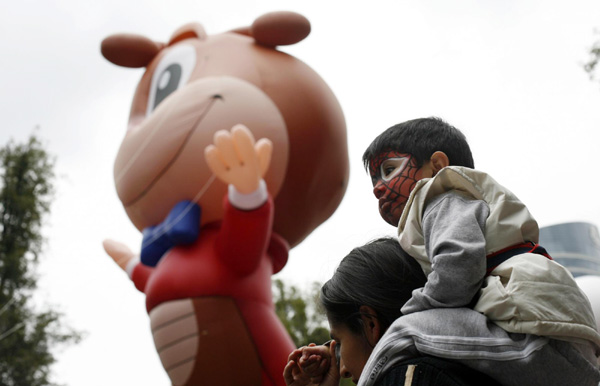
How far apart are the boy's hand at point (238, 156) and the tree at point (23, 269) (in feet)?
22.2

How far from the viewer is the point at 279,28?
473cm

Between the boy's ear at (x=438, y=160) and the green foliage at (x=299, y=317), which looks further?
the green foliage at (x=299, y=317)

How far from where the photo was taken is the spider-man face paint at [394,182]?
149 cm

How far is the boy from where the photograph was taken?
1022 millimetres

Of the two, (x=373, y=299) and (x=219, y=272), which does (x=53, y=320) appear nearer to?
(x=219, y=272)

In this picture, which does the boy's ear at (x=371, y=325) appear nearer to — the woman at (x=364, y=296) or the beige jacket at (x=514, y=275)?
the woman at (x=364, y=296)

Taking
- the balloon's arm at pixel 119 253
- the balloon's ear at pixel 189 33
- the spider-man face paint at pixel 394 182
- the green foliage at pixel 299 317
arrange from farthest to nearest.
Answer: the green foliage at pixel 299 317 < the balloon's ear at pixel 189 33 < the balloon's arm at pixel 119 253 < the spider-man face paint at pixel 394 182

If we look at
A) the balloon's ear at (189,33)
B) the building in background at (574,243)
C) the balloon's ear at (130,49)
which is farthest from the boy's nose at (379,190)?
the building in background at (574,243)

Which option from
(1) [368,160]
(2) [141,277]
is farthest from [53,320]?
(1) [368,160]

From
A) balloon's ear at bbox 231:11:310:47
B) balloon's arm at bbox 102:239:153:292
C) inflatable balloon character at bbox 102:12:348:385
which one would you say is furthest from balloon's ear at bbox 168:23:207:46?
balloon's arm at bbox 102:239:153:292

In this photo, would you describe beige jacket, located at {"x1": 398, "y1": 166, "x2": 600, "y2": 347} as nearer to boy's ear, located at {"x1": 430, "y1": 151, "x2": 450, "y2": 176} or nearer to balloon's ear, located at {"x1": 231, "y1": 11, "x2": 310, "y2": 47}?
boy's ear, located at {"x1": 430, "y1": 151, "x2": 450, "y2": 176}

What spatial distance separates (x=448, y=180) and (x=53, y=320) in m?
9.58

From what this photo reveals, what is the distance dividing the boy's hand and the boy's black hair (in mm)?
1984

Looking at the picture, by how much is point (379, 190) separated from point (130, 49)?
13.3 feet
